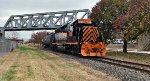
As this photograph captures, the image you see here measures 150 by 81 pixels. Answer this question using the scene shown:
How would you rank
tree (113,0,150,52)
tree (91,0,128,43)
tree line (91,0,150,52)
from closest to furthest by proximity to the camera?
tree (113,0,150,52), tree line (91,0,150,52), tree (91,0,128,43)

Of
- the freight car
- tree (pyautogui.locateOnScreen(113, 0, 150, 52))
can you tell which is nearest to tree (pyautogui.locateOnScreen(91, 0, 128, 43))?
tree (pyautogui.locateOnScreen(113, 0, 150, 52))

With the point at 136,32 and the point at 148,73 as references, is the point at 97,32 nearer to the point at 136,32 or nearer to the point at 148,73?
the point at 136,32

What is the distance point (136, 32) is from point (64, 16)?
81.6m

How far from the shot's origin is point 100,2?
4784cm

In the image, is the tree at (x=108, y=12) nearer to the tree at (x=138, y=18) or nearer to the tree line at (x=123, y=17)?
the tree line at (x=123, y=17)

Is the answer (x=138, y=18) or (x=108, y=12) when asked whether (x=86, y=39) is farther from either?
(x=108, y=12)

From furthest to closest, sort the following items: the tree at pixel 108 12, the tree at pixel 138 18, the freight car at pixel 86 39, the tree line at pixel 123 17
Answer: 1. the tree at pixel 108 12
2. the tree line at pixel 123 17
3. the tree at pixel 138 18
4. the freight car at pixel 86 39

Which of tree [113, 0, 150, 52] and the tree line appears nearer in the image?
tree [113, 0, 150, 52]

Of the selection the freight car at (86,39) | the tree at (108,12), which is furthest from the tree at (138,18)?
the tree at (108,12)

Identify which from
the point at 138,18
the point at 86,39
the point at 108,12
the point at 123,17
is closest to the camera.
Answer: the point at 86,39

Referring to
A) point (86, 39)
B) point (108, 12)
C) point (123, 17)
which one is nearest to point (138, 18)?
point (123, 17)

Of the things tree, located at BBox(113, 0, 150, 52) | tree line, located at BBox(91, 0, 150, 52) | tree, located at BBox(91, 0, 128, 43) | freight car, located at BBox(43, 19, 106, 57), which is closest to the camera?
freight car, located at BBox(43, 19, 106, 57)

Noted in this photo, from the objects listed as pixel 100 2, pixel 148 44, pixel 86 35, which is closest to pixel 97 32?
pixel 86 35

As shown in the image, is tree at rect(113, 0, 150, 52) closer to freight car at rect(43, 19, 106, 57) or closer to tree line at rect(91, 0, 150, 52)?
tree line at rect(91, 0, 150, 52)
